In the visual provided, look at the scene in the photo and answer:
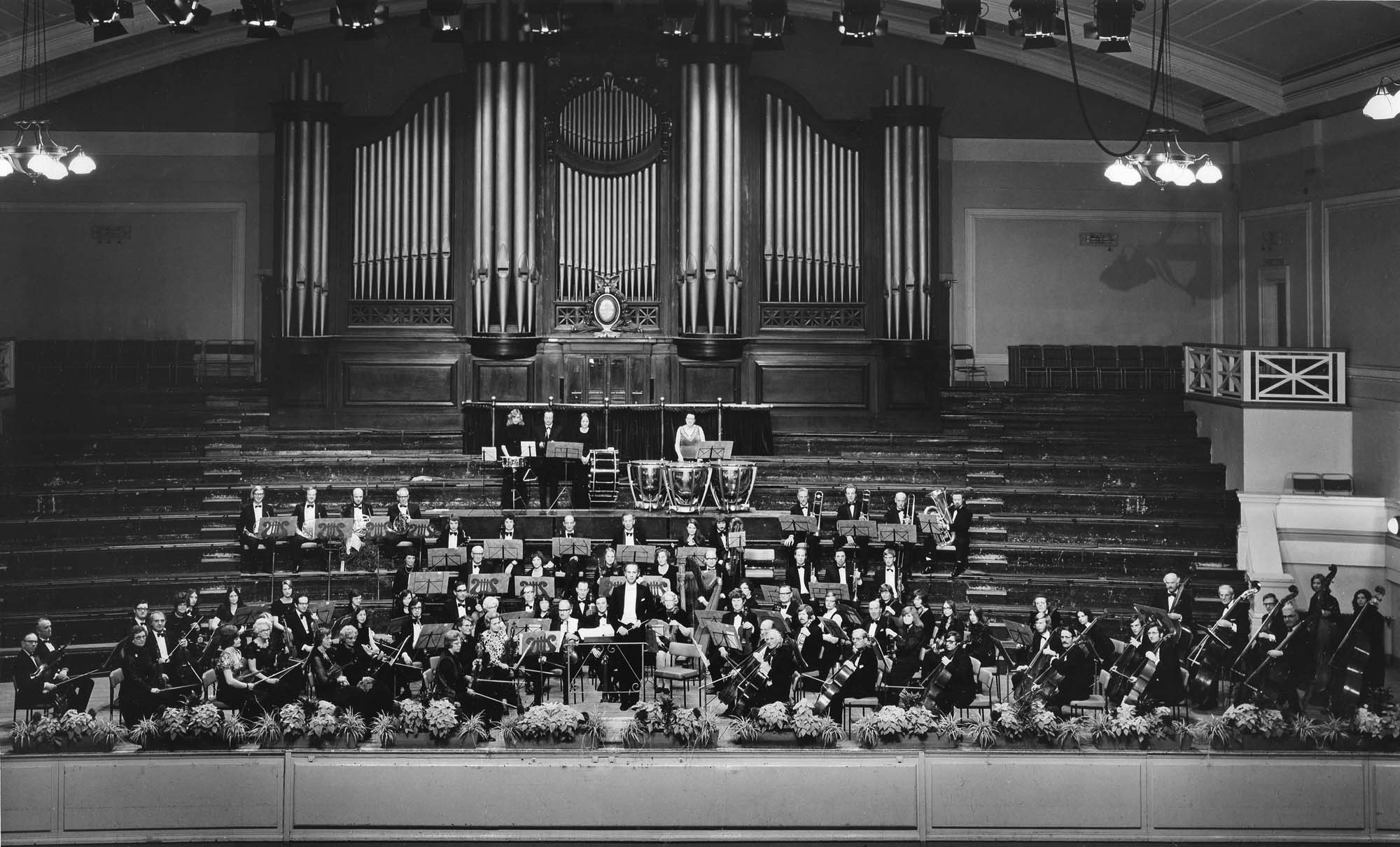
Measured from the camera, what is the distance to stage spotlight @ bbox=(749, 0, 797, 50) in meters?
13.2

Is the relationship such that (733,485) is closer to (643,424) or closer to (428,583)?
(643,424)

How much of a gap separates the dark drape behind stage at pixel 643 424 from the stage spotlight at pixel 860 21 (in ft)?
14.9

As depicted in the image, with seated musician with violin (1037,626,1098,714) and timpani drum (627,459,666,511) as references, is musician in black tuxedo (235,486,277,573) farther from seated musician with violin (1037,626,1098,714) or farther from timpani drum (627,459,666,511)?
seated musician with violin (1037,626,1098,714)

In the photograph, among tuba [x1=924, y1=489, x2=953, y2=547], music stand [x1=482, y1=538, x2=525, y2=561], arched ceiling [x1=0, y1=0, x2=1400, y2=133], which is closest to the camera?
music stand [x1=482, y1=538, x2=525, y2=561]

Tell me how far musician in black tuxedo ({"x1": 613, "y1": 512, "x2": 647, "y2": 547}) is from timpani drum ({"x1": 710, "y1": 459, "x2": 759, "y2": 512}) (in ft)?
4.09

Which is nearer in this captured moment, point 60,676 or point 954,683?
point 60,676

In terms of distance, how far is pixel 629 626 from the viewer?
11570mm

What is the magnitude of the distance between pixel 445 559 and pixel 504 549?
54cm

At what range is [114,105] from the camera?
1755cm

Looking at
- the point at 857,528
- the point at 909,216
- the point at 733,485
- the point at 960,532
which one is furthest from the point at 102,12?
the point at 960,532

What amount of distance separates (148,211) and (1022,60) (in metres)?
12.0

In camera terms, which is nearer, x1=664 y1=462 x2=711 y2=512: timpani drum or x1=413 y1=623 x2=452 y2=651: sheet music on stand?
x1=413 y1=623 x2=452 y2=651: sheet music on stand

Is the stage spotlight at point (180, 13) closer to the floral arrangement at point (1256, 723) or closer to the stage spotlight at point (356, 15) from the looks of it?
the stage spotlight at point (356, 15)

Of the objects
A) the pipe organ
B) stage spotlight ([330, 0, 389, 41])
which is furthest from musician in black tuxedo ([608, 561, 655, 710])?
stage spotlight ([330, 0, 389, 41])
